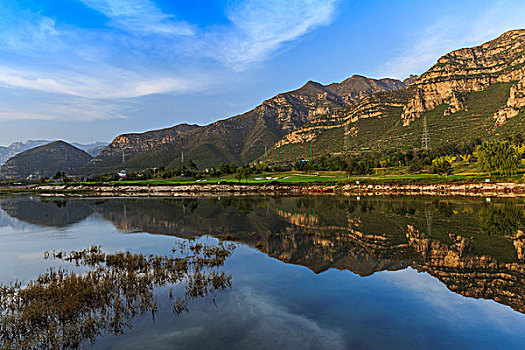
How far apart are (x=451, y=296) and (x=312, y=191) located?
6138 centimetres

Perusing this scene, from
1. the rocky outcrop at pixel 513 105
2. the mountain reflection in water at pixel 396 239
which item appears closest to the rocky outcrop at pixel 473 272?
the mountain reflection in water at pixel 396 239

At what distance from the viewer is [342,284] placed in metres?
12.4

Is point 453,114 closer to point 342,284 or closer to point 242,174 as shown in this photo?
point 242,174

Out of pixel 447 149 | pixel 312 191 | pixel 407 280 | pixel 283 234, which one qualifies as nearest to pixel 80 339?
pixel 407 280

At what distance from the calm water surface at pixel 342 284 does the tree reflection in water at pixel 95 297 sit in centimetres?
68

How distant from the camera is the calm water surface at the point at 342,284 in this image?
8.04 m

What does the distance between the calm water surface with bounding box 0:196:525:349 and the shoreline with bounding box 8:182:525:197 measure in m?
33.3

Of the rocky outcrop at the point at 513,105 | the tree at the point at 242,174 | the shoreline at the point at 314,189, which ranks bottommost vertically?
the shoreline at the point at 314,189

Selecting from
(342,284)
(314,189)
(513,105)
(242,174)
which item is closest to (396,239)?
(342,284)

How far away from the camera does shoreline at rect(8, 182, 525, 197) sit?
181 ft

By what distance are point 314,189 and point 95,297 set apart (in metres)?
65.2

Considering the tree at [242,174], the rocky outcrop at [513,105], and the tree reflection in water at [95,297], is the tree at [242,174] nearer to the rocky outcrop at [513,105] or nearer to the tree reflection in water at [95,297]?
the tree reflection in water at [95,297]

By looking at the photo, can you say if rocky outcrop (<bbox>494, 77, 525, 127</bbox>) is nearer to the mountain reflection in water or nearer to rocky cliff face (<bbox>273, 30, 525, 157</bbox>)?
rocky cliff face (<bbox>273, 30, 525, 157</bbox>)

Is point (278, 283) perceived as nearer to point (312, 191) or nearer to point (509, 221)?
point (509, 221)
